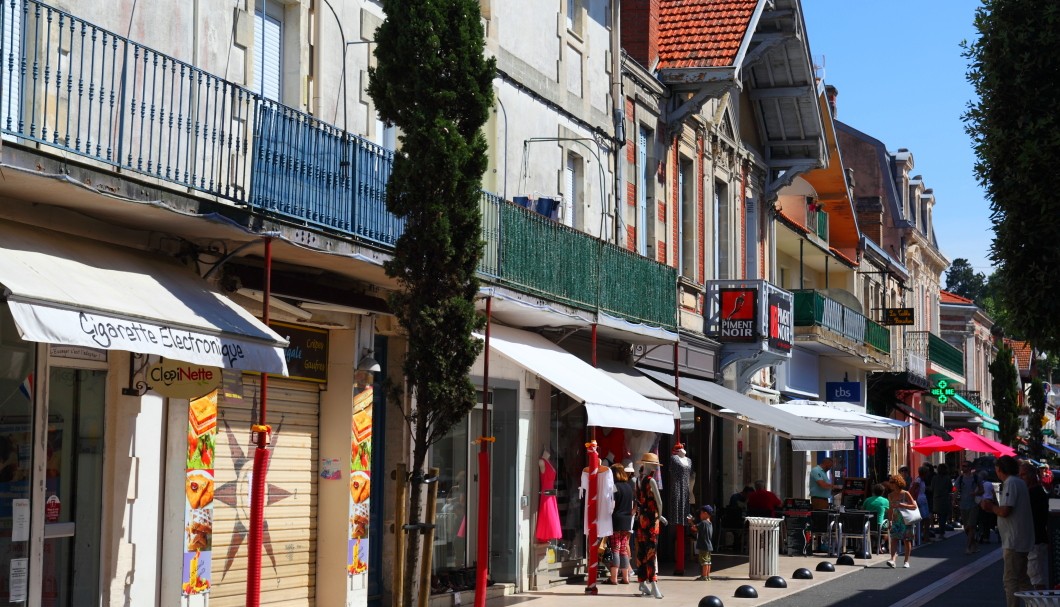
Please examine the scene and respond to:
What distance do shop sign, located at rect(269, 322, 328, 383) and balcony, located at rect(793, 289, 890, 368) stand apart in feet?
63.5

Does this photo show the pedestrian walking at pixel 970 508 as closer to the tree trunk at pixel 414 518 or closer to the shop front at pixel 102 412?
the shop front at pixel 102 412

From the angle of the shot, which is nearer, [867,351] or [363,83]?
[363,83]

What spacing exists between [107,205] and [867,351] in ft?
101

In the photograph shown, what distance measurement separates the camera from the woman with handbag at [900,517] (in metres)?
23.9

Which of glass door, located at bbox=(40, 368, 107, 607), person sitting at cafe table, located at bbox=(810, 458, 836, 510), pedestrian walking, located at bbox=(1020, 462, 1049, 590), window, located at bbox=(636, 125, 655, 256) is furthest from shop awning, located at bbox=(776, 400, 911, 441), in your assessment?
glass door, located at bbox=(40, 368, 107, 607)

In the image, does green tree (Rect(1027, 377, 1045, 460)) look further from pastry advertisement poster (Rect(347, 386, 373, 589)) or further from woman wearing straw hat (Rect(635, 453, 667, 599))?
pastry advertisement poster (Rect(347, 386, 373, 589))

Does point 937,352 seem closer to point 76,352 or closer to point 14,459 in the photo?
point 76,352

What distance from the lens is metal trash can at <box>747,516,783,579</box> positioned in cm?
2058

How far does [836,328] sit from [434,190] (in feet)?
84.3

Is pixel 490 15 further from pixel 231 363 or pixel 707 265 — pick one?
pixel 707 265

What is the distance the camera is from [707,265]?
2770 centimetres

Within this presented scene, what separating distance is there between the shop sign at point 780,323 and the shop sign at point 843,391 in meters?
9.27

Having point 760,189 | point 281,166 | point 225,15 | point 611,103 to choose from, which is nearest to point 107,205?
point 281,166

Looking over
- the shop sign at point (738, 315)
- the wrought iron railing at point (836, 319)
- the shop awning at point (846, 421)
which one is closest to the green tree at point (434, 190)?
the shop sign at point (738, 315)
